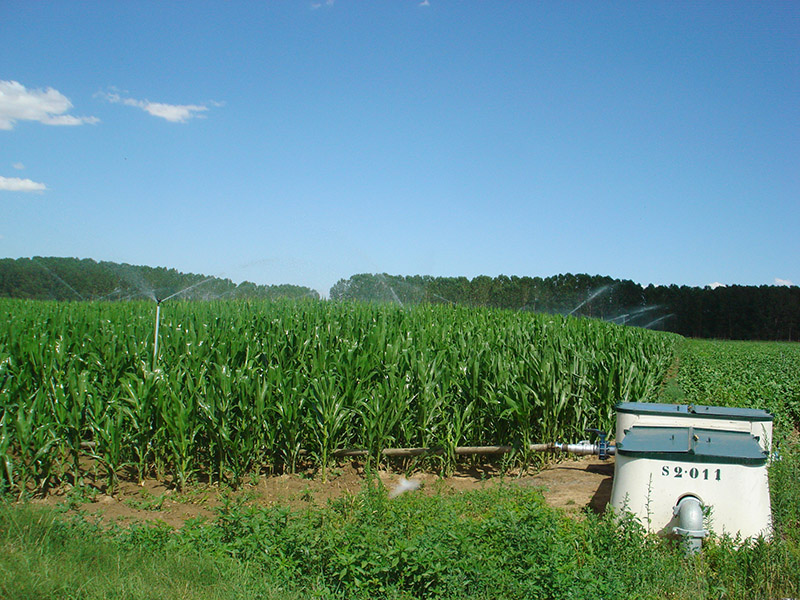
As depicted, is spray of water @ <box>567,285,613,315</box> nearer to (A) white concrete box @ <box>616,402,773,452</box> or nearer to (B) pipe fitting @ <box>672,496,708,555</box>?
(A) white concrete box @ <box>616,402,773,452</box>

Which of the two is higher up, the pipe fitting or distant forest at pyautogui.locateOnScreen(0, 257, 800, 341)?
distant forest at pyautogui.locateOnScreen(0, 257, 800, 341)

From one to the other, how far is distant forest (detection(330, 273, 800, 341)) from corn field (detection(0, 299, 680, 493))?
923 centimetres

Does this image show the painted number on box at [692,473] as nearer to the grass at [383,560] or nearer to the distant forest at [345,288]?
the grass at [383,560]

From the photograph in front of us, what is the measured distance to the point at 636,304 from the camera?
2103 inches

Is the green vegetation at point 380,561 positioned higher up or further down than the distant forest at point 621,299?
further down

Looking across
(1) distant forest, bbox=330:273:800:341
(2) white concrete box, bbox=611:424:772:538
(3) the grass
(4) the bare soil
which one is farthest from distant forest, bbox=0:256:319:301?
(2) white concrete box, bbox=611:424:772:538

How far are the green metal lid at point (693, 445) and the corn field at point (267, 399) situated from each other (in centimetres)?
207

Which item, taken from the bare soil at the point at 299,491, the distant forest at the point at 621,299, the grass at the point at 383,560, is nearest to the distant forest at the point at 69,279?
the distant forest at the point at 621,299

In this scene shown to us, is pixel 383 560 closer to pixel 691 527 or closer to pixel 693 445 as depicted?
pixel 691 527

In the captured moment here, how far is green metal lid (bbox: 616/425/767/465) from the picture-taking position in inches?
158

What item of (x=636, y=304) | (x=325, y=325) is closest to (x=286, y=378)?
(x=325, y=325)

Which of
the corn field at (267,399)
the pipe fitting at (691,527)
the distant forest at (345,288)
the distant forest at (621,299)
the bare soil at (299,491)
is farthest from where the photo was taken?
the distant forest at (621,299)

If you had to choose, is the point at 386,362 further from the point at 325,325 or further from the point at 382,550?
the point at 382,550

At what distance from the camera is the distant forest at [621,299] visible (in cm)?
1997
